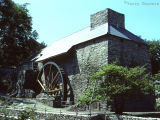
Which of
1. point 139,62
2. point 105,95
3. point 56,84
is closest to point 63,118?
point 105,95

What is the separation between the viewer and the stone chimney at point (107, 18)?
53.1 ft

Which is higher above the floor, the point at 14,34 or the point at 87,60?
the point at 14,34

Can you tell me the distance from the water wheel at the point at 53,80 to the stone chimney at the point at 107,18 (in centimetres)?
493

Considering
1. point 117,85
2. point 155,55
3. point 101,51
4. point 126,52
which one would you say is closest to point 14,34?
point 101,51

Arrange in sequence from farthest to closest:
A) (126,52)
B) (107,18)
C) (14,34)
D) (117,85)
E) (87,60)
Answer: (14,34) < (107,18) < (87,60) < (126,52) < (117,85)

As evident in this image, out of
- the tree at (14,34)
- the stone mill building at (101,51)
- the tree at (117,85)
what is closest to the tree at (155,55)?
the stone mill building at (101,51)

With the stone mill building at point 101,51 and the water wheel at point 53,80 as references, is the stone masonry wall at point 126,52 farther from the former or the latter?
the water wheel at point 53,80

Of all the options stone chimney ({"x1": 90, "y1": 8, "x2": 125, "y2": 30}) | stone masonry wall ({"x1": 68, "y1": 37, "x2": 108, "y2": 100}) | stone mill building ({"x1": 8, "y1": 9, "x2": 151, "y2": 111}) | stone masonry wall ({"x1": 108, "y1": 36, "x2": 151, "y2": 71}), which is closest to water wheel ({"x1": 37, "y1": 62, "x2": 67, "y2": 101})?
stone mill building ({"x1": 8, "y1": 9, "x2": 151, "y2": 111})

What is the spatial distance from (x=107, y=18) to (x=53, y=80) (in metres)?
7.44

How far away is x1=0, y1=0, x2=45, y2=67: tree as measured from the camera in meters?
27.6

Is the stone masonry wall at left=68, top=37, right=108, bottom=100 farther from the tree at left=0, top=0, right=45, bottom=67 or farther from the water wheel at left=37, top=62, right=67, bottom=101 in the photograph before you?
the tree at left=0, top=0, right=45, bottom=67

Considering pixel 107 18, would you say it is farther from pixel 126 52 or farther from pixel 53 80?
pixel 53 80

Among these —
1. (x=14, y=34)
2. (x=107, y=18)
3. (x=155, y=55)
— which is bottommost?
(x=155, y=55)

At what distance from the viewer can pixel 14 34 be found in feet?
95.0
